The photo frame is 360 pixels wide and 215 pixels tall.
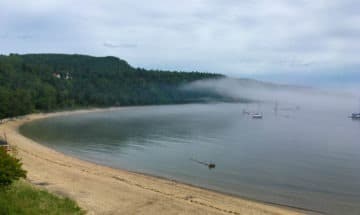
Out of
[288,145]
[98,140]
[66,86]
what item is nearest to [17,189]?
[98,140]

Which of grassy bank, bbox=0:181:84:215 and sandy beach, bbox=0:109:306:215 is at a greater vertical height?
grassy bank, bbox=0:181:84:215

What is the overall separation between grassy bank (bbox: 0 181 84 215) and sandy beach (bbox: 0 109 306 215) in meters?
1.75

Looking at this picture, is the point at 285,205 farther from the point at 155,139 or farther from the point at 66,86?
the point at 66,86

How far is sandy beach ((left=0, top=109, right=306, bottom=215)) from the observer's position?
26.2 m

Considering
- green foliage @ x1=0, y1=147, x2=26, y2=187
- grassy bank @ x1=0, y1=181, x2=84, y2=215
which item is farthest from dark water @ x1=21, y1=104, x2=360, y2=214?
green foliage @ x1=0, y1=147, x2=26, y2=187

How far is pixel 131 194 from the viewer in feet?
97.5

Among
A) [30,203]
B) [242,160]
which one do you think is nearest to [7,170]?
[30,203]

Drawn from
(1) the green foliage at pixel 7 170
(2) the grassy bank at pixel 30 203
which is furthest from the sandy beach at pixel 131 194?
(1) the green foliage at pixel 7 170

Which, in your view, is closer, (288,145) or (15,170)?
(15,170)

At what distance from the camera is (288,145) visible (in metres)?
71.4

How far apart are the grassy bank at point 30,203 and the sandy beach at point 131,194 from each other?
1754mm

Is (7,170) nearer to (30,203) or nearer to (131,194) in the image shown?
(30,203)

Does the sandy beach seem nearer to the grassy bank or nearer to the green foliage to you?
the grassy bank

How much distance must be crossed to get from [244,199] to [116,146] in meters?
35.5
